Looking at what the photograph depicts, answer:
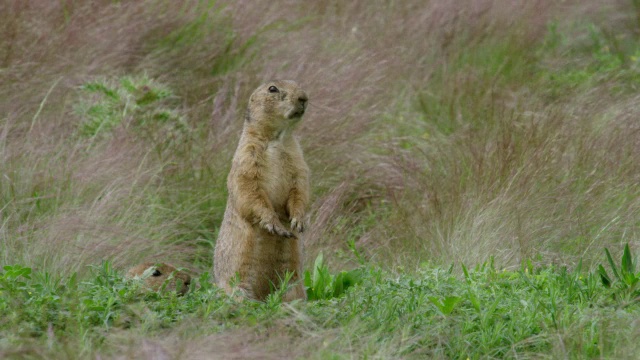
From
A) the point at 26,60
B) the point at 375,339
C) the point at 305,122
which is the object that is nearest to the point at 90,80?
the point at 26,60

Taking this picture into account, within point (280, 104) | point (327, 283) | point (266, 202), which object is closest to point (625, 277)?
point (327, 283)

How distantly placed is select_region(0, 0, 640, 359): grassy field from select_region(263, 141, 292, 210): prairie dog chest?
0.50 m

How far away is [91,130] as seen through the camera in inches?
316

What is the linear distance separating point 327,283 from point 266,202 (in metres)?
0.57

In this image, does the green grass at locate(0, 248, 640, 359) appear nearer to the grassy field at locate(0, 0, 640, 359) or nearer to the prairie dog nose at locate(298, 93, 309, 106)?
the grassy field at locate(0, 0, 640, 359)

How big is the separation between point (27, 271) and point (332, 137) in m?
3.33

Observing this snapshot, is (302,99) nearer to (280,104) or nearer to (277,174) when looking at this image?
(280,104)

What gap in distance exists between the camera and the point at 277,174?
19.1 ft

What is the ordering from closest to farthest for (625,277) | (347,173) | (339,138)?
(625,277)
(347,173)
(339,138)

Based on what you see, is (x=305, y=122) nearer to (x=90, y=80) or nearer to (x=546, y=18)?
(x=90, y=80)

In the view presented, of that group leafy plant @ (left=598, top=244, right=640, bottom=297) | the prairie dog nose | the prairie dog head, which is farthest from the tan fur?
leafy plant @ (left=598, top=244, right=640, bottom=297)

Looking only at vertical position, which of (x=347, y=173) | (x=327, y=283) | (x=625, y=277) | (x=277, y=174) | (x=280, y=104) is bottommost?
(x=327, y=283)

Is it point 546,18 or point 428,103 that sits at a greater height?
point 546,18

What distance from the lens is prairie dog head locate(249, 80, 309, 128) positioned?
5.80 metres
